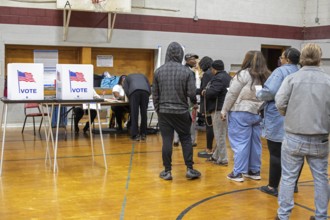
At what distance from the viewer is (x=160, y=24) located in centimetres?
1000

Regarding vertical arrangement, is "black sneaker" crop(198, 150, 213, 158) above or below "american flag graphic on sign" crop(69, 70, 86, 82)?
below

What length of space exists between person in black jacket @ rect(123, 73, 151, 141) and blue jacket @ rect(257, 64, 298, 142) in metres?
3.74

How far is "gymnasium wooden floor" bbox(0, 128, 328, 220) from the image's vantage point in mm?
3820

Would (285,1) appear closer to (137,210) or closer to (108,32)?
(108,32)

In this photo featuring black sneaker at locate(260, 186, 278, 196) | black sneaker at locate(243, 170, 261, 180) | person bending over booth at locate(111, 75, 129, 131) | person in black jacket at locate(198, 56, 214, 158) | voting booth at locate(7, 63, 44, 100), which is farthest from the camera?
person bending over booth at locate(111, 75, 129, 131)

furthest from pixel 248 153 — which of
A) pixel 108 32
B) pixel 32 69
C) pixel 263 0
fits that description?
pixel 263 0

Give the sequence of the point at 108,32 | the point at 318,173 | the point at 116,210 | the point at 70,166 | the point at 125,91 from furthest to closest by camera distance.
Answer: the point at 108,32
the point at 125,91
the point at 70,166
the point at 116,210
the point at 318,173

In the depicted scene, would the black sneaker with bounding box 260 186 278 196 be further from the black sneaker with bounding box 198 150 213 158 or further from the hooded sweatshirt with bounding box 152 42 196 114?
the black sneaker with bounding box 198 150 213 158

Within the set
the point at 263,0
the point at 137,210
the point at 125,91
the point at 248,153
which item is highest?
the point at 263,0

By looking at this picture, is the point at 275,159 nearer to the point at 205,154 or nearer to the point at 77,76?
the point at 205,154

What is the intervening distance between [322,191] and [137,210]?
61.1 inches

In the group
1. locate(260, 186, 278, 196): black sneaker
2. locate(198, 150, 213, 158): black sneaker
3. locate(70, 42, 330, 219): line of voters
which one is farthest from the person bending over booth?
locate(260, 186, 278, 196): black sneaker

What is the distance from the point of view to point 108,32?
944 centimetres

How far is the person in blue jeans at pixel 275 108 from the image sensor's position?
402 cm
